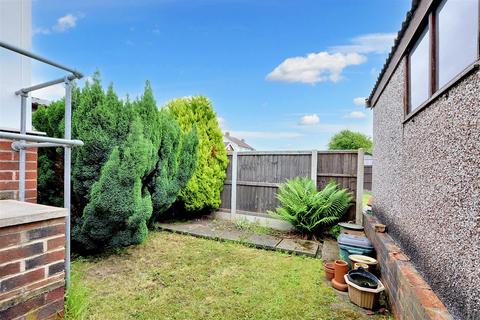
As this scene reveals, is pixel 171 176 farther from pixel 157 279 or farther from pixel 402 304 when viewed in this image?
pixel 402 304

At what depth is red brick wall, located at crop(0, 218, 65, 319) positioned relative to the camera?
60.0 inches

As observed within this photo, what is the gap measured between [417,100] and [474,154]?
1.38 m

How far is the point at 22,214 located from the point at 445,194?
2.74 meters

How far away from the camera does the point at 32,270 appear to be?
166cm

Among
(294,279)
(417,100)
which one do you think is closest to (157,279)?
(294,279)

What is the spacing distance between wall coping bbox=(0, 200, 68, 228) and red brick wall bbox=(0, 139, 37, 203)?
1.03 ft

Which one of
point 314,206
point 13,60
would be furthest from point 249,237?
point 13,60

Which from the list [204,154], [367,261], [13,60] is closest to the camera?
[13,60]

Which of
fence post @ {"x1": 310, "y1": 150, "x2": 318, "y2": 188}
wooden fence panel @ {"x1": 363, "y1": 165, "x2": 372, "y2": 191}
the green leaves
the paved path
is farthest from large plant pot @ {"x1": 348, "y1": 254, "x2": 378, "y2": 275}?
the green leaves

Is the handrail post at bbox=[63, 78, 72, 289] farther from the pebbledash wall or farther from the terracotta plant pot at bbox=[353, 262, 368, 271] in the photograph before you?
the terracotta plant pot at bbox=[353, 262, 368, 271]

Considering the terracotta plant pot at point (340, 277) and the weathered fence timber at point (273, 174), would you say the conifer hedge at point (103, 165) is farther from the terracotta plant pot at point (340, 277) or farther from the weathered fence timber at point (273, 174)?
the weathered fence timber at point (273, 174)

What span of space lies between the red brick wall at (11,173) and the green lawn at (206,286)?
1.19m

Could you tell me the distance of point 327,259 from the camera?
155 inches

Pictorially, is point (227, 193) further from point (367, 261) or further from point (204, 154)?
point (367, 261)
